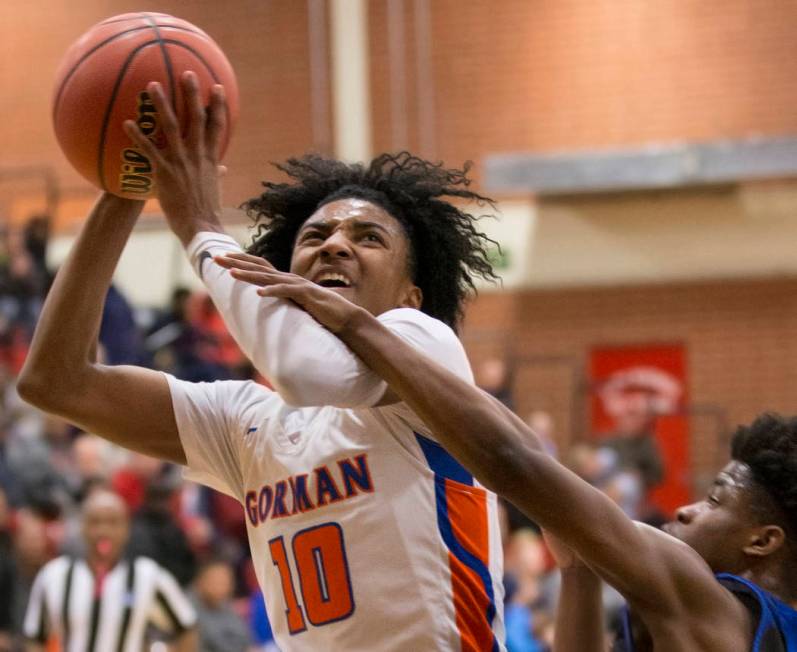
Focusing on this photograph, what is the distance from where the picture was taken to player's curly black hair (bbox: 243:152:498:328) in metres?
3.46

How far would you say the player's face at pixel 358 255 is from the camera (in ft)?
10.4

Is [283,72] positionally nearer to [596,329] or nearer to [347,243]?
[596,329]

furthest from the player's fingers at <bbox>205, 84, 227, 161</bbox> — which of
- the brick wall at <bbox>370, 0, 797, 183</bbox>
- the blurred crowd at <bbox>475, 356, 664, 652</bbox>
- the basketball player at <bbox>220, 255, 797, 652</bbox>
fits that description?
the brick wall at <bbox>370, 0, 797, 183</bbox>

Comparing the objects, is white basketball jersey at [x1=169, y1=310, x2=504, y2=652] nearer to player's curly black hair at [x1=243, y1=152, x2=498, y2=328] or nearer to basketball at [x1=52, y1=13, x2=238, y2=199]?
player's curly black hair at [x1=243, y1=152, x2=498, y2=328]

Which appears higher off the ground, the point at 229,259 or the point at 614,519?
the point at 229,259

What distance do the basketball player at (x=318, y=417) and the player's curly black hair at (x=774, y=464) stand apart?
1.85 feet

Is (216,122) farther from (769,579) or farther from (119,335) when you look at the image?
(119,335)

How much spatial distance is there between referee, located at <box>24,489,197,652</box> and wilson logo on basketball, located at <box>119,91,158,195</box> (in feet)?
11.9

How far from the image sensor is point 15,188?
44.2 feet

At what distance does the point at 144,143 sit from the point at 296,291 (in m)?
0.51

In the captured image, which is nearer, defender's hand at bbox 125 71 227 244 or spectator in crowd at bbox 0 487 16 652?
defender's hand at bbox 125 71 227 244

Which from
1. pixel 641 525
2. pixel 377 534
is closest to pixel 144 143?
pixel 377 534

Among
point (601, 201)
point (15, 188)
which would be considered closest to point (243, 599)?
point (601, 201)

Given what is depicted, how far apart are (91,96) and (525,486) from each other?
1294 mm
